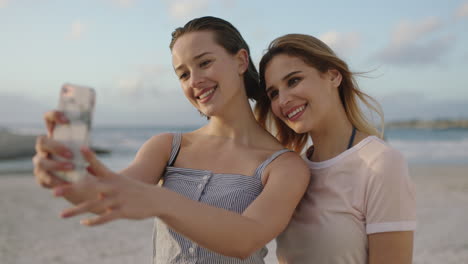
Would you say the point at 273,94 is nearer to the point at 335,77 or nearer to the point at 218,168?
the point at 335,77

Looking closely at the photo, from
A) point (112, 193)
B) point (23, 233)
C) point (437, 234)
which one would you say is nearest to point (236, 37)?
point (112, 193)

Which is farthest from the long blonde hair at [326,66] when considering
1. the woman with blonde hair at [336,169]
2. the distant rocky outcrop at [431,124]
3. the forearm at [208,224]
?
the distant rocky outcrop at [431,124]

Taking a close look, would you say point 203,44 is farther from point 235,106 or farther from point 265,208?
point 265,208

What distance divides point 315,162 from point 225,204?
64 centimetres

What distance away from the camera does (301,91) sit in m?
2.54

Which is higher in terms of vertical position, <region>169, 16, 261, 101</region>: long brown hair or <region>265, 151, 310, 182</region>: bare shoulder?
<region>169, 16, 261, 101</region>: long brown hair

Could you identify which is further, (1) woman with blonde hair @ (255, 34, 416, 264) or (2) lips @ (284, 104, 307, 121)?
(2) lips @ (284, 104, 307, 121)

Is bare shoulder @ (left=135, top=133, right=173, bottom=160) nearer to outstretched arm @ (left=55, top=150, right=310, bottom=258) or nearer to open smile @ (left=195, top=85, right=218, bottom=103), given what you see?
open smile @ (left=195, top=85, right=218, bottom=103)

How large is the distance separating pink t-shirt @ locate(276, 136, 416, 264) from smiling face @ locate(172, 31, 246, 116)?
28.0 inches

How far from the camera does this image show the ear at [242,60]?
108 inches

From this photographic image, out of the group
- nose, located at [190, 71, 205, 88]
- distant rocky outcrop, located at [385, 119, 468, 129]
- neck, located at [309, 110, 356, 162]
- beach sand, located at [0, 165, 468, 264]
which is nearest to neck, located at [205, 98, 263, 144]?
nose, located at [190, 71, 205, 88]

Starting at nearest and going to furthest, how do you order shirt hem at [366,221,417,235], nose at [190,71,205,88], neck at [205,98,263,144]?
shirt hem at [366,221,417,235]
nose at [190,71,205,88]
neck at [205,98,263,144]

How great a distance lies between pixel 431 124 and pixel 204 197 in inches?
1584

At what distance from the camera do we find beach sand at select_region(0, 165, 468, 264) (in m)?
5.57
